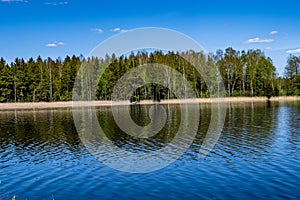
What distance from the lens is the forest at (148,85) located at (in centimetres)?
9975

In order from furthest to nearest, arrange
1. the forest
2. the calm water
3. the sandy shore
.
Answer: the forest < the sandy shore < the calm water

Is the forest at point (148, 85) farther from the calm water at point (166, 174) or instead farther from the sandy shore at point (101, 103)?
the calm water at point (166, 174)

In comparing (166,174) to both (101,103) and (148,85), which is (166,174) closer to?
(101,103)

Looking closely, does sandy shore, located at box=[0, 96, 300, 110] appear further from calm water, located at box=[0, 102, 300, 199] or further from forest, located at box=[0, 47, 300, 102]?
calm water, located at box=[0, 102, 300, 199]

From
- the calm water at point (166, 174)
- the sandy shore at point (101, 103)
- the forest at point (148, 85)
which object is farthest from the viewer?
the forest at point (148, 85)

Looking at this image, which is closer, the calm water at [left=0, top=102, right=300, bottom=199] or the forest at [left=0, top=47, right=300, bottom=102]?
the calm water at [left=0, top=102, right=300, bottom=199]

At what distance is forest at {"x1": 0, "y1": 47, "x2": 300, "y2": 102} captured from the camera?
9975cm

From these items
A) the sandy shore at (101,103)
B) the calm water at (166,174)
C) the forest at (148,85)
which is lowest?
the calm water at (166,174)

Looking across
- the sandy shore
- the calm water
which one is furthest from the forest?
the calm water

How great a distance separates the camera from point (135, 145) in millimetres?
27109

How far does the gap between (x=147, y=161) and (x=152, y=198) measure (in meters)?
7.07

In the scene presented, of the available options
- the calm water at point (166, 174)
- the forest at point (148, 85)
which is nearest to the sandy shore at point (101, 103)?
the forest at point (148, 85)

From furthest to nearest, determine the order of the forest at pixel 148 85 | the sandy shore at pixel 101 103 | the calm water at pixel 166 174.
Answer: the forest at pixel 148 85
the sandy shore at pixel 101 103
the calm water at pixel 166 174

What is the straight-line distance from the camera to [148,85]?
3957 inches
